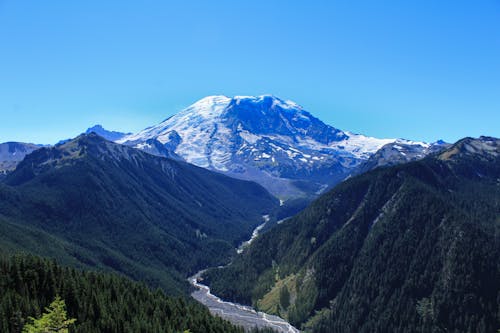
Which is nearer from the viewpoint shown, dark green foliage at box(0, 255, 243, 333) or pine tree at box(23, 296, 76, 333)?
pine tree at box(23, 296, 76, 333)

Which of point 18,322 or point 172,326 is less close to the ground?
point 18,322

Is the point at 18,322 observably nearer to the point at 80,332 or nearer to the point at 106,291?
the point at 80,332

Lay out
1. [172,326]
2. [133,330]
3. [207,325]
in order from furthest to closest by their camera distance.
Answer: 1. [207,325]
2. [172,326]
3. [133,330]

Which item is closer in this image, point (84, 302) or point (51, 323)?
point (51, 323)

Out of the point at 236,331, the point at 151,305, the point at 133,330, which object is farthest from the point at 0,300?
the point at 236,331

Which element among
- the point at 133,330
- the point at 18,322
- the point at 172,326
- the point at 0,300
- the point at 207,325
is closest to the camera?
the point at 18,322

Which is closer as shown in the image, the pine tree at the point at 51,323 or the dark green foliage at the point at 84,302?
the pine tree at the point at 51,323

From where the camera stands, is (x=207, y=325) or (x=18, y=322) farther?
(x=207, y=325)

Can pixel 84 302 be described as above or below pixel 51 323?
below
